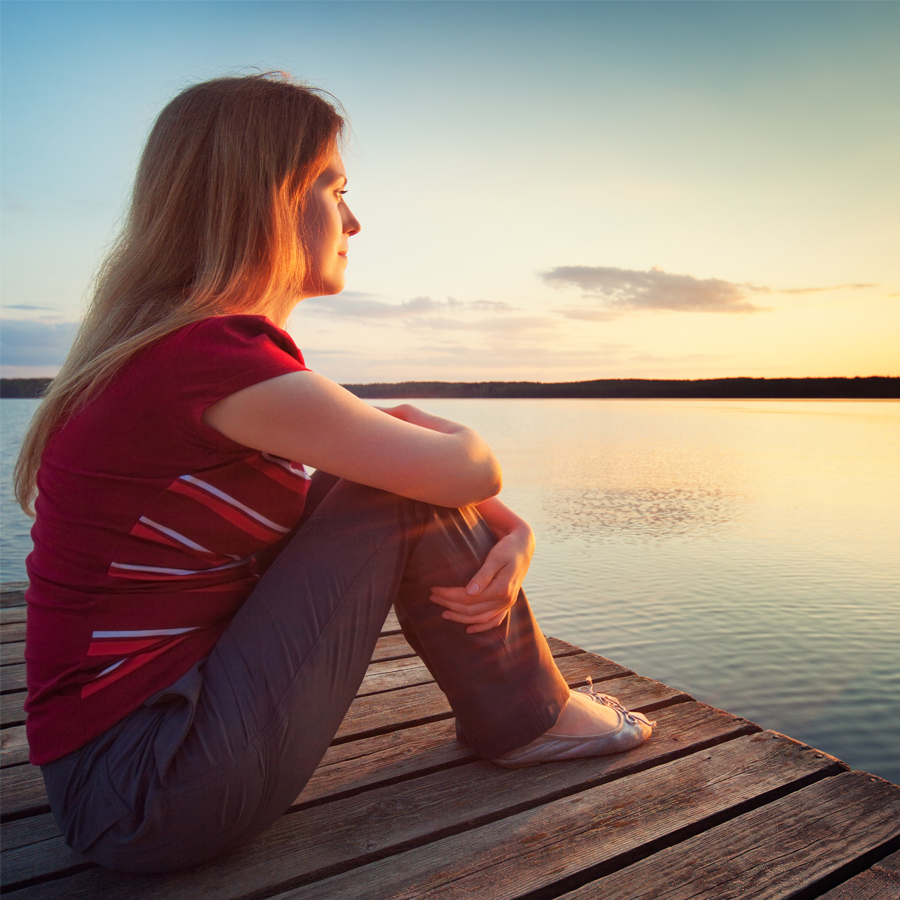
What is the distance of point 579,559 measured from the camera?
627 cm

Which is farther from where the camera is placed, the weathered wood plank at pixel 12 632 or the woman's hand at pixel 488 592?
the weathered wood plank at pixel 12 632

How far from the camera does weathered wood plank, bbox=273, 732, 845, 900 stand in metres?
1.19

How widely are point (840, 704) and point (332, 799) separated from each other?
318 cm

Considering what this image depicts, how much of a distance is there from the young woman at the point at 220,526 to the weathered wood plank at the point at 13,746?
713 millimetres

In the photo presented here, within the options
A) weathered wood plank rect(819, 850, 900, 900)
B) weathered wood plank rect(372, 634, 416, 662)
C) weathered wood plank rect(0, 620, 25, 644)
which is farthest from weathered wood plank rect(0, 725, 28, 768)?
weathered wood plank rect(819, 850, 900, 900)

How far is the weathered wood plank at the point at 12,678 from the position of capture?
2137 millimetres

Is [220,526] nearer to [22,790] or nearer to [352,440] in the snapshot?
[352,440]

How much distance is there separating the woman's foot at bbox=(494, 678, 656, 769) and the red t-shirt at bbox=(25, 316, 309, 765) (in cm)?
85

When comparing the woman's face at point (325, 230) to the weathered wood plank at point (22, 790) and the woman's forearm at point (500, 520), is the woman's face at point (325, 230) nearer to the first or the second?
the woman's forearm at point (500, 520)

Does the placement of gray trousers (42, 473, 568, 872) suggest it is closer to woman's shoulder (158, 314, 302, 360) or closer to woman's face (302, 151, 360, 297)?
woman's shoulder (158, 314, 302, 360)

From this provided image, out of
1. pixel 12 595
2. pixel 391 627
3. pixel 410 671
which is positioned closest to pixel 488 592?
pixel 410 671

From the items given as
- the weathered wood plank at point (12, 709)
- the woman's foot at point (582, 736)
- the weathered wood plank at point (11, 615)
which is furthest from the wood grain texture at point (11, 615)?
the woman's foot at point (582, 736)

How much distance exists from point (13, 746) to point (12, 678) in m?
0.57

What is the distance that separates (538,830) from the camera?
1345 millimetres
